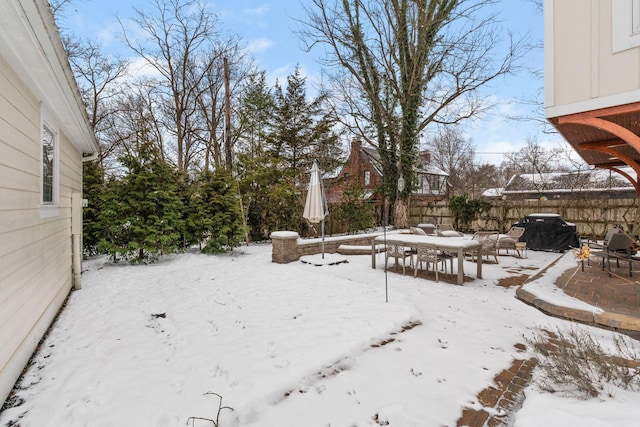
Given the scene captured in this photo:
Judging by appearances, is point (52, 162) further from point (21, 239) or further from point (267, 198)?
point (267, 198)

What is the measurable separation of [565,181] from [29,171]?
28525 millimetres

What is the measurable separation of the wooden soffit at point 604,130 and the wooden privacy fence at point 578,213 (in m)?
5.77

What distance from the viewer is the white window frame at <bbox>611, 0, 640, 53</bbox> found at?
334 centimetres

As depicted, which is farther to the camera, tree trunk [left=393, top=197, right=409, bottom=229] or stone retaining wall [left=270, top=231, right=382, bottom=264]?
tree trunk [left=393, top=197, right=409, bottom=229]

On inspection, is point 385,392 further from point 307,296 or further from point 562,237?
point 562,237

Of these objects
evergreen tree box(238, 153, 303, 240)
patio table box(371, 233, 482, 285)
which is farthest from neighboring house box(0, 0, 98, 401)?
evergreen tree box(238, 153, 303, 240)

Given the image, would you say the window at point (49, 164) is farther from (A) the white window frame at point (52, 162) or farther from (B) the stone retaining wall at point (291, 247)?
(B) the stone retaining wall at point (291, 247)

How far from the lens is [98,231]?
8.03 m

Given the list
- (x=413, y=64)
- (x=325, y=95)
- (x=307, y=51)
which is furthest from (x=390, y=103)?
(x=307, y=51)

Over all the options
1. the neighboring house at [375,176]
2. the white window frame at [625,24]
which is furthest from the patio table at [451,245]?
the neighboring house at [375,176]

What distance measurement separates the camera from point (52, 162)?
435 cm

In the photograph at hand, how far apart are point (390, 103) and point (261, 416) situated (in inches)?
606

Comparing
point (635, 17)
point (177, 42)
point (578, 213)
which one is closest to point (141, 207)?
point (635, 17)

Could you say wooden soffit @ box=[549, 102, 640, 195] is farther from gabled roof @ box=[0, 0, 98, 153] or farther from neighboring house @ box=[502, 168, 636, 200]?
neighboring house @ box=[502, 168, 636, 200]
